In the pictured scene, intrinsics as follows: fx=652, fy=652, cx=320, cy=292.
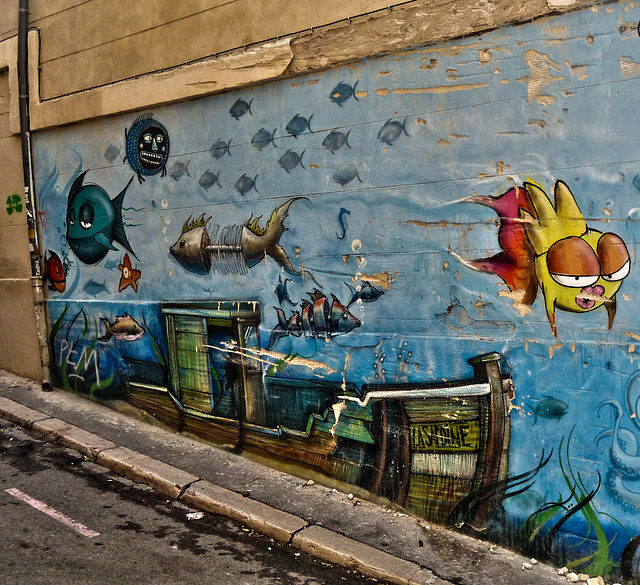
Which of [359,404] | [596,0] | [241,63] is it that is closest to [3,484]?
[359,404]

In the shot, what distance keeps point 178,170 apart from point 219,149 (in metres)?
0.64

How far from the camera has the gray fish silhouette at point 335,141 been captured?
5328mm

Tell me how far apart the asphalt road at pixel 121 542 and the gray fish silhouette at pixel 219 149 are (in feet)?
10.4

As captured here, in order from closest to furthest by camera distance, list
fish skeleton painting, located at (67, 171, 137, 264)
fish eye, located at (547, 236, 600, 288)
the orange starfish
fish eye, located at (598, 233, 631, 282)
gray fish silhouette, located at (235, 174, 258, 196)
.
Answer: fish eye, located at (598, 233, 631, 282) < fish eye, located at (547, 236, 600, 288) < gray fish silhouette, located at (235, 174, 258, 196) < the orange starfish < fish skeleton painting, located at (67, 171, 137, 264)

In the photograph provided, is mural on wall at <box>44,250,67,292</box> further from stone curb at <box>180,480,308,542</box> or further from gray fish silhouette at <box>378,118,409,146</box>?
gray fish silhouette at <box>378,118,409,146</box>

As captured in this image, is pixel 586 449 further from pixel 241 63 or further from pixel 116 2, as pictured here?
pixel 116 2

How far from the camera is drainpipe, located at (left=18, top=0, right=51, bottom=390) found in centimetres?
816

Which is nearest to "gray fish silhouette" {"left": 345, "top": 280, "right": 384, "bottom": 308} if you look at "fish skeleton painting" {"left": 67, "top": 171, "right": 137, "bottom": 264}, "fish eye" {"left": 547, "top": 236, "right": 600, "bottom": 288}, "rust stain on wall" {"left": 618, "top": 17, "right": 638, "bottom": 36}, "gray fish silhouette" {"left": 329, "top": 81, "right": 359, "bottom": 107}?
"fish eye" {"left": 547, "top": 236, "right": 600, "bottom": 288}

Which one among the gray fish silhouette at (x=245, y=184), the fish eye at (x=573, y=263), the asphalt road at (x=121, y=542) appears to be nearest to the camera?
the fish eye at (x=573, y=263)

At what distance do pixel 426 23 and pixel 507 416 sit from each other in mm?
2901

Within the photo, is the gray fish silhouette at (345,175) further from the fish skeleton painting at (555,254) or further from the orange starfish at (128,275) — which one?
the orange starfish at (128,275)

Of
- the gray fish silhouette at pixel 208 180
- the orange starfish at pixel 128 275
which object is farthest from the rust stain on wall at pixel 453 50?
the orange starfish at pixel 128 275

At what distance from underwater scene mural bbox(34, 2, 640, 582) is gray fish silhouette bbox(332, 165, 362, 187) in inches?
0.6

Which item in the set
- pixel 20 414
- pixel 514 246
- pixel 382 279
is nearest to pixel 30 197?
pixel 20 414
